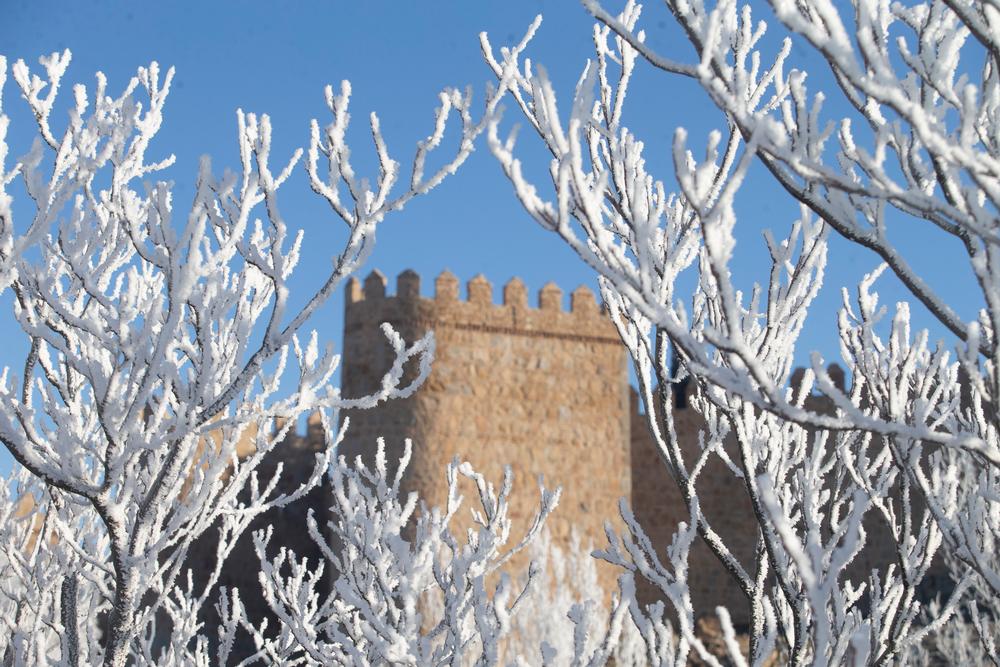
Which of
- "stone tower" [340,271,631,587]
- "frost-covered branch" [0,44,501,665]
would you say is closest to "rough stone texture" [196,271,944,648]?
"stone tower" [340,271,631,587]

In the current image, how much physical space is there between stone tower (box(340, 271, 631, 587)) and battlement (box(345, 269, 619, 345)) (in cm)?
2

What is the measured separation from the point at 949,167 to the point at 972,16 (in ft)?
1.05

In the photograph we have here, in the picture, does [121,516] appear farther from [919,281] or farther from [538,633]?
[538,633]

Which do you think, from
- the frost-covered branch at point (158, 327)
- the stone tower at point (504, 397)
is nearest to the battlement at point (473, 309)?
the stone tower at point (504, 397)

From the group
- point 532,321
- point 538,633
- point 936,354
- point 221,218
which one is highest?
point 532,321

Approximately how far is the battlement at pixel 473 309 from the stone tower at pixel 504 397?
0.02 metres

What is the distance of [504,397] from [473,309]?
126cm

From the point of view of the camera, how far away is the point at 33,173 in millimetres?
3883

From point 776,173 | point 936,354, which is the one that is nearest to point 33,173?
point 776,173

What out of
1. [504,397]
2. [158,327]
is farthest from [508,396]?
[158,327]

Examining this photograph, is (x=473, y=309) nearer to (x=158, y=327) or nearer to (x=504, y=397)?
(x=504, y=397)

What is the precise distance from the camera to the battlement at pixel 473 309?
1448 centimetres

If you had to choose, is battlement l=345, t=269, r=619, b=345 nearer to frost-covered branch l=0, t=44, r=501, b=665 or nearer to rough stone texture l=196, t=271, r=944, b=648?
rough stone texture l=196, t=271, r=944, b=648

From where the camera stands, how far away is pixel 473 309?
14.6m
